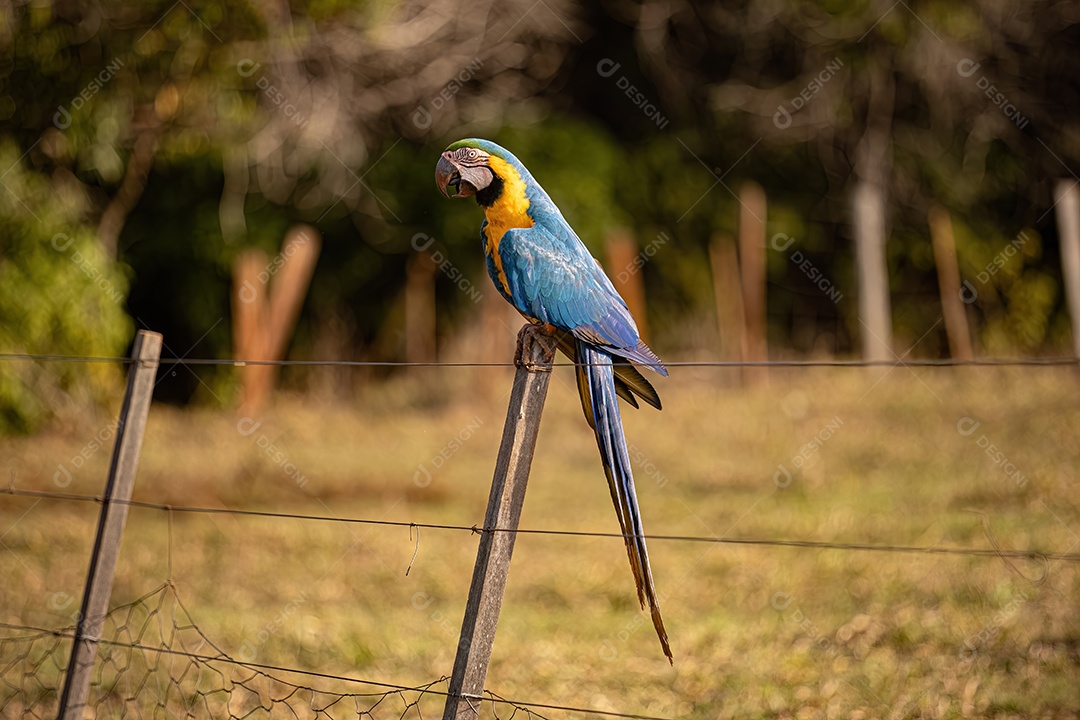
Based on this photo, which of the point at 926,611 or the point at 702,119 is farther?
the point at 702,119

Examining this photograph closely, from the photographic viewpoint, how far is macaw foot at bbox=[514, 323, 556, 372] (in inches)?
122

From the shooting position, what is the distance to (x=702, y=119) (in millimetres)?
13578

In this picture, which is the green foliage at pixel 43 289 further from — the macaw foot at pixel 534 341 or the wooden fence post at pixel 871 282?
the wooden fence post at pixel 871 282

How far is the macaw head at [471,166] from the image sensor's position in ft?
11.2

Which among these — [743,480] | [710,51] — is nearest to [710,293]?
[710,51]

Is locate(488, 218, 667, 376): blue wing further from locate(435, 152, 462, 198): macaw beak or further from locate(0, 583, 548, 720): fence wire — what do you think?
locate(0, 583, 548, 720): fence wire

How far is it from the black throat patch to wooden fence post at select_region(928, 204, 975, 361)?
8.22 m

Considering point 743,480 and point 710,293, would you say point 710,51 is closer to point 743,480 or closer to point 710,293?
point 710,293

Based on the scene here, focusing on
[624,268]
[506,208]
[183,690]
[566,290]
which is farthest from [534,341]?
[624,268]

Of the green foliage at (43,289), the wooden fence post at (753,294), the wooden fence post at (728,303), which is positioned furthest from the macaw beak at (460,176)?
the wooden fence post at (728,303)

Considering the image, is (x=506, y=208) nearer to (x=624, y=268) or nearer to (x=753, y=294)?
(x=624, y=268)

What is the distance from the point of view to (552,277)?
3480mm

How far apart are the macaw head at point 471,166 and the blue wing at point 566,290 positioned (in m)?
0.19

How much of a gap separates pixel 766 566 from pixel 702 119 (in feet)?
27.4
